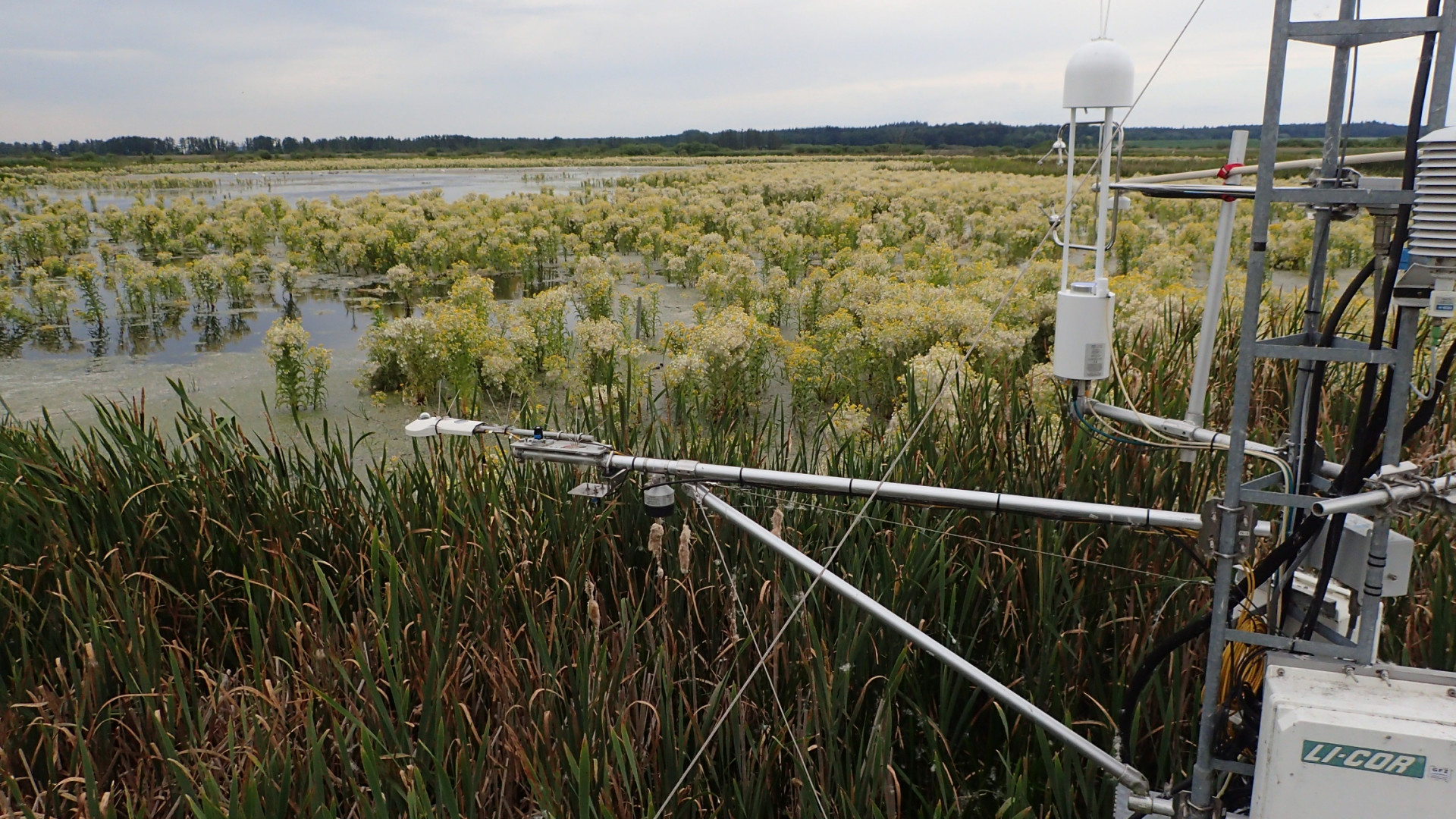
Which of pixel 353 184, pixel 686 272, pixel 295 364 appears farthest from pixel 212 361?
pixel 353 184

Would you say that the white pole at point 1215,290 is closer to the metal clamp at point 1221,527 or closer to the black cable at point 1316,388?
the black cable at point 1316,388

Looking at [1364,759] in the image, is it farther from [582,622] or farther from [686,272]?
[686,272]

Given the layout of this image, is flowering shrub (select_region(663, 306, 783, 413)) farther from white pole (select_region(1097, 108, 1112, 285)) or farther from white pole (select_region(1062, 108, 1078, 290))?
white pole (select_region(1097, 108, 1112, 285))

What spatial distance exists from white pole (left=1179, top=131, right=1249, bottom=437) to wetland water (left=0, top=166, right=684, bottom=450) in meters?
3.28

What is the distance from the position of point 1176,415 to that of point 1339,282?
8.19 meters

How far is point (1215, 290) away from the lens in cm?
148

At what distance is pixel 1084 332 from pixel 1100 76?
55 cm

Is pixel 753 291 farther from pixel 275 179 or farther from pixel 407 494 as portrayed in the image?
pixel 275 179

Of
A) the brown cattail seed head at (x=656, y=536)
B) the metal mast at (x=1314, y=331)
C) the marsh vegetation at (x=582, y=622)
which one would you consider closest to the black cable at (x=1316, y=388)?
the metal mast at (x=1314, y=331)

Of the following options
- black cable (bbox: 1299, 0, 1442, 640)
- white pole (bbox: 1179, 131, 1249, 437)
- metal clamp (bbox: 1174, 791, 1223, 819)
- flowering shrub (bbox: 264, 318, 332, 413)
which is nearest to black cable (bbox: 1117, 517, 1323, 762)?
black cable (bbox: 1299, 0, 1442, 640)

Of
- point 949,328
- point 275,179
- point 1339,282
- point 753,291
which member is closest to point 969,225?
point 1339,282

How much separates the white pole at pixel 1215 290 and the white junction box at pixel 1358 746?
537 millimetres

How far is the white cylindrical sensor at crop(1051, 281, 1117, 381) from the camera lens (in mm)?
1610

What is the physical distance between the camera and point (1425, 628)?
219 cm
